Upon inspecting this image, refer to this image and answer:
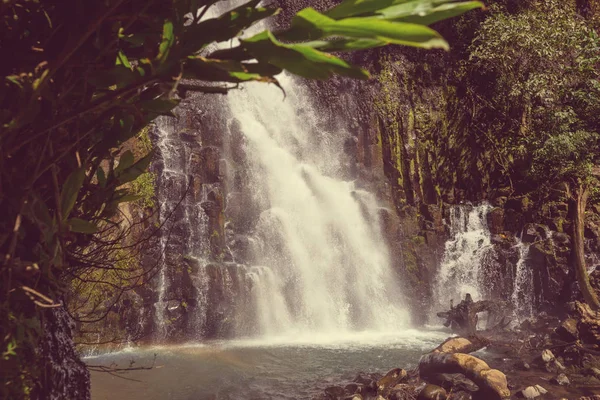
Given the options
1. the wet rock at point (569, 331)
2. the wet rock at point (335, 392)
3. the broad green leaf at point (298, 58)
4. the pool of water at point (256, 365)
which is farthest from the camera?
the wet rock at point (569, 331)

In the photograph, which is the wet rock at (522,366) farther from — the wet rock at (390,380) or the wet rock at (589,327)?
the wet rock at (390,380)

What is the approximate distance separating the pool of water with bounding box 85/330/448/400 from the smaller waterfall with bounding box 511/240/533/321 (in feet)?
11.9

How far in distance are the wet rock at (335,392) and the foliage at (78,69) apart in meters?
6.70

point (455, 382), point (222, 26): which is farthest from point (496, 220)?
point (222, 26)

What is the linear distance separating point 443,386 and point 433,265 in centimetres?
915

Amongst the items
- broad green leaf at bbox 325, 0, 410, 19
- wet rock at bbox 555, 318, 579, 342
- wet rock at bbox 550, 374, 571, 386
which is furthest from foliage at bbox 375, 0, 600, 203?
broad green leaf at bbox 325, 0, 410, 19

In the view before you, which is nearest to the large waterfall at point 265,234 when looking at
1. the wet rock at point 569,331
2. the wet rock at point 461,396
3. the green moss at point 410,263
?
the green moss at point 410,263

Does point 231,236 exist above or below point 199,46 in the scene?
above

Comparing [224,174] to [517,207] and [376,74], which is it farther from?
[517,207]

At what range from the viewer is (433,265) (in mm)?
16344

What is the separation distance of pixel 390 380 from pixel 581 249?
9.37 meters

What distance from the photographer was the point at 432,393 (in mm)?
7137

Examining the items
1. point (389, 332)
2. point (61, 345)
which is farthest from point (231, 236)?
point (61, 345)

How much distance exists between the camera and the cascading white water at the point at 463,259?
51.2ft
